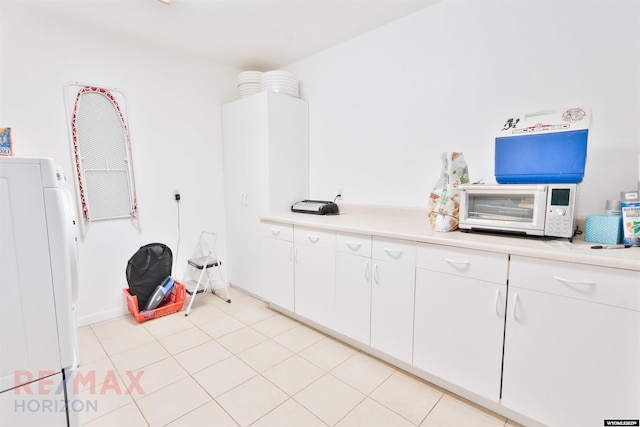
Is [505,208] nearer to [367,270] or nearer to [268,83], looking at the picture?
[367,270]

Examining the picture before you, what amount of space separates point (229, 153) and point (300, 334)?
2.07 meters

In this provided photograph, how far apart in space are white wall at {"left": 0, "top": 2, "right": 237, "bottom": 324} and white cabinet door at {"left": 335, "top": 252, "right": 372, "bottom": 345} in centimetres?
185

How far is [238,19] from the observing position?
2.35 metres

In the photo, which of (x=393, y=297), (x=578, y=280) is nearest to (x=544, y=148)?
(x=578, y=280)

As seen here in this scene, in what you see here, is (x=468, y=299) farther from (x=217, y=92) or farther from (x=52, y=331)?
(x=217, y=92)

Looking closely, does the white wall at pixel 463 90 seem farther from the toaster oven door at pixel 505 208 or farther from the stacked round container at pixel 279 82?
the toaster oven door at pixel 505 208

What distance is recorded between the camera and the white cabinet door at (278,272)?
8.29 ft

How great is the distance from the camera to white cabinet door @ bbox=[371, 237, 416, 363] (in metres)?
1.79

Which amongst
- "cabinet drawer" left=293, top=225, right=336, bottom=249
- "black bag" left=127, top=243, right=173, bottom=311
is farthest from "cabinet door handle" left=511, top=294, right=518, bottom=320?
"black bag" left=127, top=243, right=173, bottom=311

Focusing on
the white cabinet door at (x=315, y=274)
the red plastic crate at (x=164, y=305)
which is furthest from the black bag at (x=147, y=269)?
the white cabinet door at (x=315, y=274)

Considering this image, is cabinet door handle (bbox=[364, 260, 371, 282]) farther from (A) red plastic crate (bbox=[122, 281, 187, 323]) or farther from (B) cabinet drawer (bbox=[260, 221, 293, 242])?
(A) red plastic crate (bbox=[122, 281, 187, 323])

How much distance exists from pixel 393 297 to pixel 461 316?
41 cm

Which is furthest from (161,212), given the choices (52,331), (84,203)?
(52,331)

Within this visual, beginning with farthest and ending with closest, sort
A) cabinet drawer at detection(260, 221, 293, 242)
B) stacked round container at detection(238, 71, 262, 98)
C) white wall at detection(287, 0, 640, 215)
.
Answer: stacked round container at detection(238, 71, 262, 98) < cabinet drawer at detection(260, 221, 293, 242) < white wall at detection(287, 0, 640, 215)
